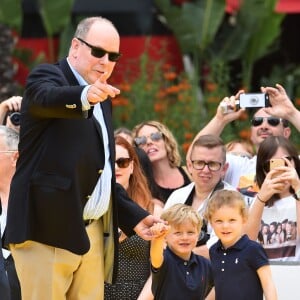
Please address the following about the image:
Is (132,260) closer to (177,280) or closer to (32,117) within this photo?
(177,280)

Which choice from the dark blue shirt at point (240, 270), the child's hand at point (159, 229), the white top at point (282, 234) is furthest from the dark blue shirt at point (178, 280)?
the white top at point (282, 234)

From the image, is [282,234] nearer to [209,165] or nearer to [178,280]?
[209,165]

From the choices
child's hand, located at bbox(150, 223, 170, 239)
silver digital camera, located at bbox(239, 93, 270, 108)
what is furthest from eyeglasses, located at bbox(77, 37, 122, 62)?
silver digital camera, located at bbox(239, 93, 270, 108)

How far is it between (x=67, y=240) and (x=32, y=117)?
628mm

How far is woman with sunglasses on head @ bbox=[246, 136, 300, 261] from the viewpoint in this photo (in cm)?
662

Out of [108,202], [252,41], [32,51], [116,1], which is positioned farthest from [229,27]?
[108,202]

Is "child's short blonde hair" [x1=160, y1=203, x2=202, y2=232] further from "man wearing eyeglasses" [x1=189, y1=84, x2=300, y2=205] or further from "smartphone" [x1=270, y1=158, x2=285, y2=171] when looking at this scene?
"man wearing eyeglasses" [x1=189, y1=84, x2=300, y2=205]

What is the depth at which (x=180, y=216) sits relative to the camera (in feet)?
20.1

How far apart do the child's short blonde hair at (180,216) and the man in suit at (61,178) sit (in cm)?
67

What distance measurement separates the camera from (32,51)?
45.1 feet

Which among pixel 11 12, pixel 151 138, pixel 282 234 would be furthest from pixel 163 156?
pixel 11 12

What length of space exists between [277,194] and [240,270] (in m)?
0.81

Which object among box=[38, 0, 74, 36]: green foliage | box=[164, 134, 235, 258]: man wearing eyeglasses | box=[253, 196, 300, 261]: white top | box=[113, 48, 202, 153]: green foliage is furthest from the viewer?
box=[38, 0, 74, 36]: green foliage

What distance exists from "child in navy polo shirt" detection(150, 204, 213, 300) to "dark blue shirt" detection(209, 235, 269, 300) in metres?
0.14
